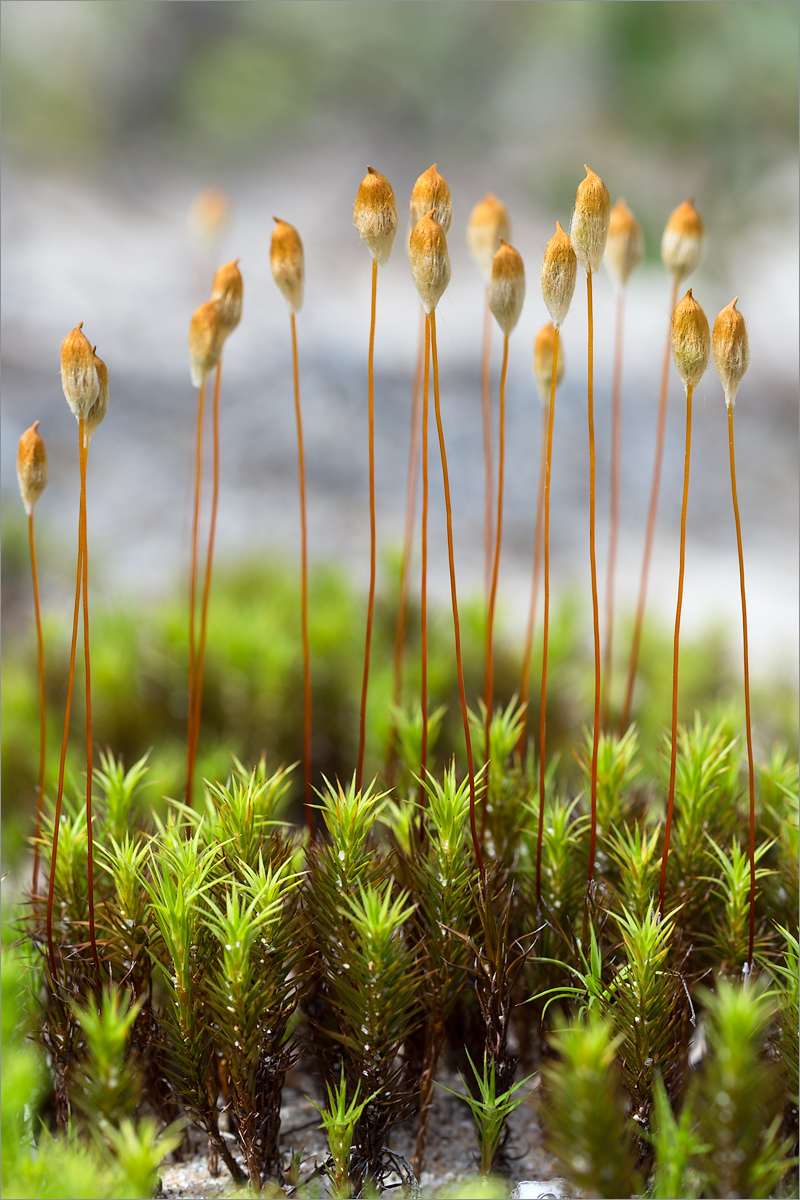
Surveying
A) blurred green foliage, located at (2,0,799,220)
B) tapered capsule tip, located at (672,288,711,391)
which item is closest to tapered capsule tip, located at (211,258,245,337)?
tapered capsule tip, located at (672,288,711,391)

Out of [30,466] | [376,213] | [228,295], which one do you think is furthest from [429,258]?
[30,466]

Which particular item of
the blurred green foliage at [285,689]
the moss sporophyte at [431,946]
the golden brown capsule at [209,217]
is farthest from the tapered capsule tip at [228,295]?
the golden brown capsule at [209,217]

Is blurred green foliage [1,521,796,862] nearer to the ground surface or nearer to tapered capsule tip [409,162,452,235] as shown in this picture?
the ground surface

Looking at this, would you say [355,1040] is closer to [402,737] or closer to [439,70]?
[402,737]

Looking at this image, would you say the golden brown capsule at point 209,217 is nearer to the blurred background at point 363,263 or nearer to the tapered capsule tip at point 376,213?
the blurred background at point 363,263

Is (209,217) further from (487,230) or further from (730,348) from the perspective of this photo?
(730,348)

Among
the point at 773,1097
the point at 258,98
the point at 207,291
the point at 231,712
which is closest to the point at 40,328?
the point at 207,291
